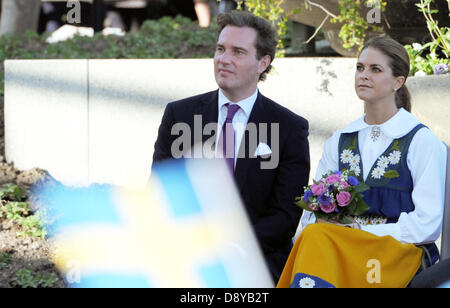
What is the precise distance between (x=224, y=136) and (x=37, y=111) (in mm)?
3341

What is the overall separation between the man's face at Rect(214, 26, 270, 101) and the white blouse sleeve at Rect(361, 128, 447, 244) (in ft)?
3.64

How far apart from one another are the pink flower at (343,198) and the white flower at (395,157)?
0.41 meters

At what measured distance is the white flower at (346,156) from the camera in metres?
4.14

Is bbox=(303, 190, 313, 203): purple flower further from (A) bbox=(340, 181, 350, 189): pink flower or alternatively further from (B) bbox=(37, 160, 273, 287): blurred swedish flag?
(B) bbox=(37, 160, 273, 287): blurred swedish flag

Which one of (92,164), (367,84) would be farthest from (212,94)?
(92,164)

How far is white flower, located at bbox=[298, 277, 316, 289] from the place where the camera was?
3445mm

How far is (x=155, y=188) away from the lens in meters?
4.59

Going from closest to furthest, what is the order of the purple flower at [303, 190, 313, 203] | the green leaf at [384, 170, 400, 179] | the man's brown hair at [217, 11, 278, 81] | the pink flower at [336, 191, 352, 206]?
1. the pink flower at [336, 191, 352, 206]
2. the purple flower at [303, 190, 313, 203]
3. the green leaf at [384, 170, 400, 179]
4. the man's brown hair at [217, 11, 278, 81]

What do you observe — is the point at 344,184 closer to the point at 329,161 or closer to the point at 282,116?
the point at 329,161

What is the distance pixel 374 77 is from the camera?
161 inches

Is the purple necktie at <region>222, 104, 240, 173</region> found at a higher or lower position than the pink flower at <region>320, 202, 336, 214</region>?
higher

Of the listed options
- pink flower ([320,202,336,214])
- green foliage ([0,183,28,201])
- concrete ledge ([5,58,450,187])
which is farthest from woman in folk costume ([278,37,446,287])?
green foliage ([0,183,28,201])

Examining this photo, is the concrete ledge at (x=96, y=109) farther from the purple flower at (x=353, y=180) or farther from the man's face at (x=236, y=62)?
the purple flower at (x=353, y=180)

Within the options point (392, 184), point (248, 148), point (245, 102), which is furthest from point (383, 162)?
point (245, 102)
